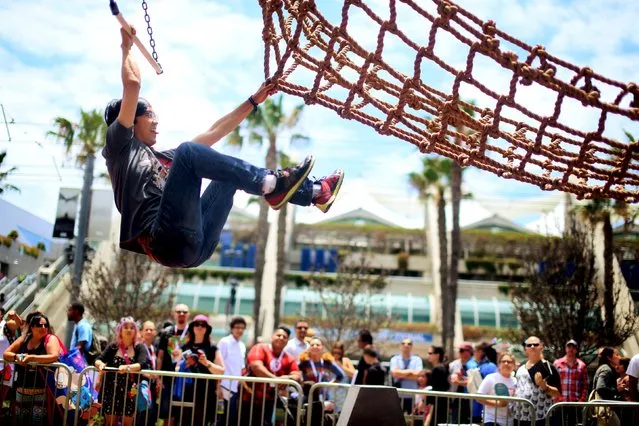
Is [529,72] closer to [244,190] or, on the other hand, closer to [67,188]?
[244,190]

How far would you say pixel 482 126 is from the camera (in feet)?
14.4

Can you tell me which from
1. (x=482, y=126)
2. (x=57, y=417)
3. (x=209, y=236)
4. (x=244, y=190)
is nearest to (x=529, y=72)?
(x=482, y=126)

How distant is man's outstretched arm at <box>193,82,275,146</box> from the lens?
4445 mm

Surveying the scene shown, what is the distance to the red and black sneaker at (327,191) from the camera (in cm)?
443

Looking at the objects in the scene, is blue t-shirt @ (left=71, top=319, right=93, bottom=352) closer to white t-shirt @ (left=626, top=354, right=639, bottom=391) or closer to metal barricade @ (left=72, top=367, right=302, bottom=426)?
metal barricade @ (left=72, top=367, right=302, bottom=426)

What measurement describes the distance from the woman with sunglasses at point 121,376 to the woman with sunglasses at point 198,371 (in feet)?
1.49

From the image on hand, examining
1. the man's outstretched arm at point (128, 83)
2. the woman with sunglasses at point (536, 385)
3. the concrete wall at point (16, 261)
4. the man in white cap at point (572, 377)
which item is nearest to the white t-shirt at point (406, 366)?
the man in white cap at point (572, 377)

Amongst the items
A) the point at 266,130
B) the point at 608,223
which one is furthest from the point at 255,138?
the point at 608,223

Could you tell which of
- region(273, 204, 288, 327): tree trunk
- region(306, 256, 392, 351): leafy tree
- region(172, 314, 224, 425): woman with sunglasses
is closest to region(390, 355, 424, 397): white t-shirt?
region(172, 314, 224, 425): woman with sunglasses

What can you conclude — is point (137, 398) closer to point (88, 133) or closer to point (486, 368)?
point (486, 368)

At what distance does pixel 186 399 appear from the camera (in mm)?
7008

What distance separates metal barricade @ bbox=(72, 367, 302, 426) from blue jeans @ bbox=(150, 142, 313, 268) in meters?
2.40

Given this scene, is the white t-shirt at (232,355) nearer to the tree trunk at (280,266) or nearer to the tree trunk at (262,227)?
the tree trunk at (262,227)

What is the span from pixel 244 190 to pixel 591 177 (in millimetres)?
2185
